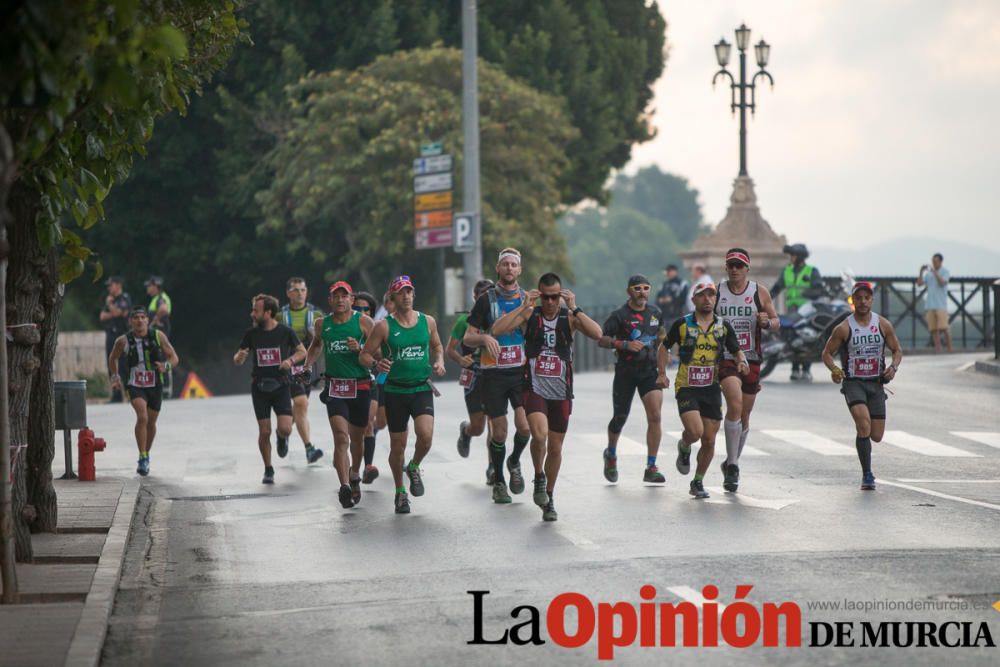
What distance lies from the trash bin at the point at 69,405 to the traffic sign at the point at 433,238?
17731 millimetres

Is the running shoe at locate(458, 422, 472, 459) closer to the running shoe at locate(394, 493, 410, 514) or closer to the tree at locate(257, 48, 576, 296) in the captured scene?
the running shoe at locate(394, 493, 410, 514)

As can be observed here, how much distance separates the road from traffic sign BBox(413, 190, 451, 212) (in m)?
14.8

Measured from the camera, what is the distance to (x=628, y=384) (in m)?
15.4

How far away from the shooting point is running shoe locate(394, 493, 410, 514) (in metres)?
13.8

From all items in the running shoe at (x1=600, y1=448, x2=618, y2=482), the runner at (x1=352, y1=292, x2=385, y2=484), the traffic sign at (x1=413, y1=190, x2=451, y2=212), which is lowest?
the running shoe at (x1=600, y1=448, x2=618, y2=482)

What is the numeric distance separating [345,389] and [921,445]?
7.26m

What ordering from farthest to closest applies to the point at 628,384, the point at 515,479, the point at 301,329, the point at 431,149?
the point at 431,149
the point at 301,329
the point at 628,384
the point at 515,479

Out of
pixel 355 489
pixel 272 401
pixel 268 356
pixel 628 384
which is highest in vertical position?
pixel 268 356

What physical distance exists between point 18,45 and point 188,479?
10666 millimetres

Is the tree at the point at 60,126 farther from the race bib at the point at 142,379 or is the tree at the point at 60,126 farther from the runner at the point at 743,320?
the runner at the point at 743,320

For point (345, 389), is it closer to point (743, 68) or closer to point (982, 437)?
point (982, 437)

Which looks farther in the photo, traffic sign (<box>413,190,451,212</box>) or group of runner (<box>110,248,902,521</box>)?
traffic sign (<box>413,190,451,212</box>)

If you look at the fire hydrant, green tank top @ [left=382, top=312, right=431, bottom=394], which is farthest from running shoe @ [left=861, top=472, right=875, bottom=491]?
the fire hydrant

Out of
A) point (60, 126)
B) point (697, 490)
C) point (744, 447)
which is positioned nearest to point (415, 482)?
point (697, 490)
